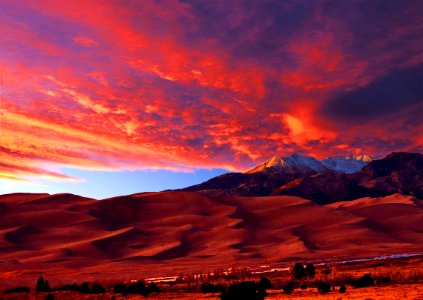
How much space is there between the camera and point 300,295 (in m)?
34.8

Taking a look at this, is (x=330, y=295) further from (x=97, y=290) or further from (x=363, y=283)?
(x=97, y=290)

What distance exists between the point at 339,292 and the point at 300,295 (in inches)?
109

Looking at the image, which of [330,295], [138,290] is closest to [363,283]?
[330,295]

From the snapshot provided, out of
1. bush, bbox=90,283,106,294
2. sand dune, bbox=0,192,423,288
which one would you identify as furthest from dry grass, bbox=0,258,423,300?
sand dune, bbox=0,192,423,288

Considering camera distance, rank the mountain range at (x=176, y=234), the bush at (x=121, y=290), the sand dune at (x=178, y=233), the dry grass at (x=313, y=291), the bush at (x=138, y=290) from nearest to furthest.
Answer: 1. the dry grass at (x=313, y=291)
2. the bush at (x=138, y=290)
3. the bush at (x=121, y=290)
4. the mountain range at (x=176, y=234)
5. the sand dune at (x=178, y=233)

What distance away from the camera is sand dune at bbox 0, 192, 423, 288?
81.6m

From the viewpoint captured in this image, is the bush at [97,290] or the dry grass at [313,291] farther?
the bush at [97,290]

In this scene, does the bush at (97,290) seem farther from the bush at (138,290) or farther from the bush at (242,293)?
the bush at (242,293)

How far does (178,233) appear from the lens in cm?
11406

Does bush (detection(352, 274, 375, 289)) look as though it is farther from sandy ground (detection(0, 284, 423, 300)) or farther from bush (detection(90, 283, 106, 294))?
bush (detection(90, 283, 106, 294))

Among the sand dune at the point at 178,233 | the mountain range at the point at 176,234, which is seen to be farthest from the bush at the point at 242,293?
the sand dune at the point at 178,233

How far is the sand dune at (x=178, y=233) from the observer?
3214 inches

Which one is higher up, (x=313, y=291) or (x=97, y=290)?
(x=97, y=290)

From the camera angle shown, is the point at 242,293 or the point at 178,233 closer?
the point at 242,293
